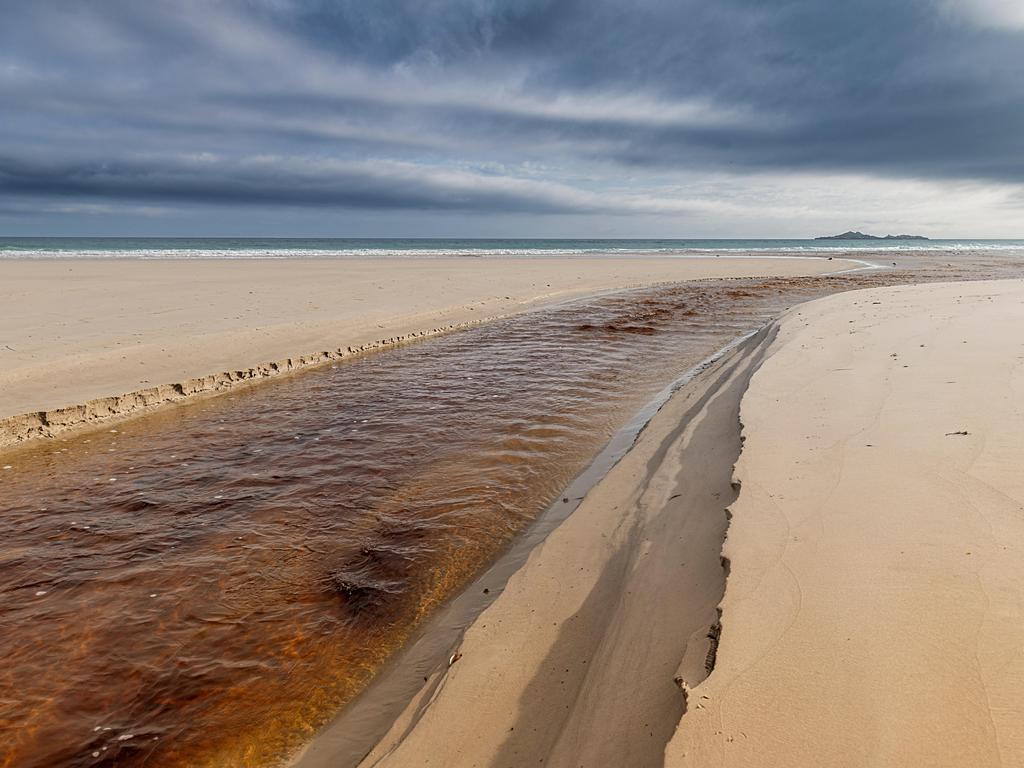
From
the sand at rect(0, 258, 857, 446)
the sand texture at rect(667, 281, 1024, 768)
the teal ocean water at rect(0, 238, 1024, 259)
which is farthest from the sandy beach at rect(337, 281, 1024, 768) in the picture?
the teal ocean water at rect(0, 238, 1024, 259)

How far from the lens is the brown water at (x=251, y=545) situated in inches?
115

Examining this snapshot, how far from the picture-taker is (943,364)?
6055 millimetres

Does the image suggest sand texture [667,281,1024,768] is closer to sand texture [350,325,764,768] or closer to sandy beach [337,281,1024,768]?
sandy beach [337,281,1024,768]

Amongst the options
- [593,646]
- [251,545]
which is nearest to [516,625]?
[593,646]

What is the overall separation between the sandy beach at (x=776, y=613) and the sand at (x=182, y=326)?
653cm

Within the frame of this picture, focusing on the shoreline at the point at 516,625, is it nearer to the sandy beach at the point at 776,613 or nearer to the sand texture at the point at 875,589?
the sandy beach at the point at 776,613

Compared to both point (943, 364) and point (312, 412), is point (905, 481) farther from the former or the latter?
point (312, 412)

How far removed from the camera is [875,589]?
7.94 feet

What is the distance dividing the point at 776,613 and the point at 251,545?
12.0 ft

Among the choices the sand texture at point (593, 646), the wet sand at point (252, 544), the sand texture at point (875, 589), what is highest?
the sand texture at point (875, 589)

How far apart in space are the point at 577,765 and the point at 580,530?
2.05 metres

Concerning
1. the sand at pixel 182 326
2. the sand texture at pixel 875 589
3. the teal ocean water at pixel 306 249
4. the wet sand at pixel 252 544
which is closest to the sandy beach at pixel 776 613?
the sand texture at pixel 875 589

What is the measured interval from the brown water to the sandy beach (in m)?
0.63

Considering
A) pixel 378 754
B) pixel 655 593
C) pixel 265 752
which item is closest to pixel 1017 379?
pixel 655 593
